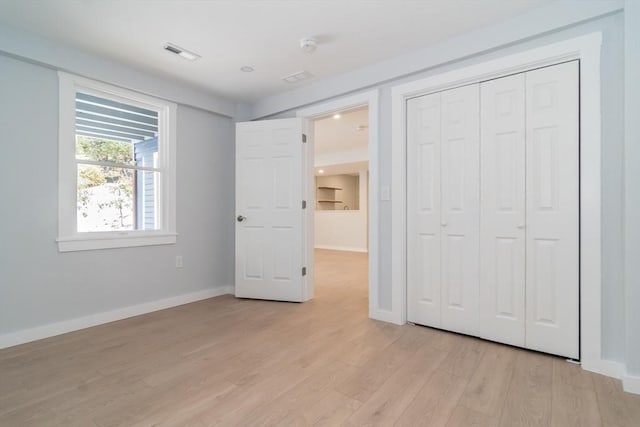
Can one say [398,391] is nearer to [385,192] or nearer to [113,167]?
[385,192]

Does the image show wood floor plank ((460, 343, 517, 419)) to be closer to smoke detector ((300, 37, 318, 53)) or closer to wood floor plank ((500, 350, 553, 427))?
wood floor plank ((500, 350, 553, 427))

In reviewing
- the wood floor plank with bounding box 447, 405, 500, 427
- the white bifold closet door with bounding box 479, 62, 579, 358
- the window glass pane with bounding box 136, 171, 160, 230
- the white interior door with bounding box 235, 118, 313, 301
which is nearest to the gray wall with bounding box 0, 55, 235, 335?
the window glass pane with bounding box 136, 171, 160, 230

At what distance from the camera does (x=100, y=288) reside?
2.84m

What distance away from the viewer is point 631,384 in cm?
170

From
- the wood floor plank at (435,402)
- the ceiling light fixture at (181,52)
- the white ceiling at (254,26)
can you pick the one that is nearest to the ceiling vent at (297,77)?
the white ceiling at (254,26)

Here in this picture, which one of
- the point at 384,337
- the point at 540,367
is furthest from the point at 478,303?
the point at 384,337

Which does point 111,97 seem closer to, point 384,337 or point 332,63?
point 332,63

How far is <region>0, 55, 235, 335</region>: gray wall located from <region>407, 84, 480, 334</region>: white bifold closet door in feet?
8.24

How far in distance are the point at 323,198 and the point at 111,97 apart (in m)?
8.03

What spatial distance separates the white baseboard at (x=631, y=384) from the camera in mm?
1682

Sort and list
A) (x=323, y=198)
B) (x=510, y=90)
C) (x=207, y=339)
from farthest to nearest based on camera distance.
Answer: (x=323, y=198)
(x=207, y=339)
(x=510, y=90)

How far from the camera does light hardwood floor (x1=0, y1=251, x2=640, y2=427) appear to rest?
151 centimetres

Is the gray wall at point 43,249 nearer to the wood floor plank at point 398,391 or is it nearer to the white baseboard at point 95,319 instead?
the white baseboard at point 95,319

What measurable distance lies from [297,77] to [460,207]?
2027 millimetres
